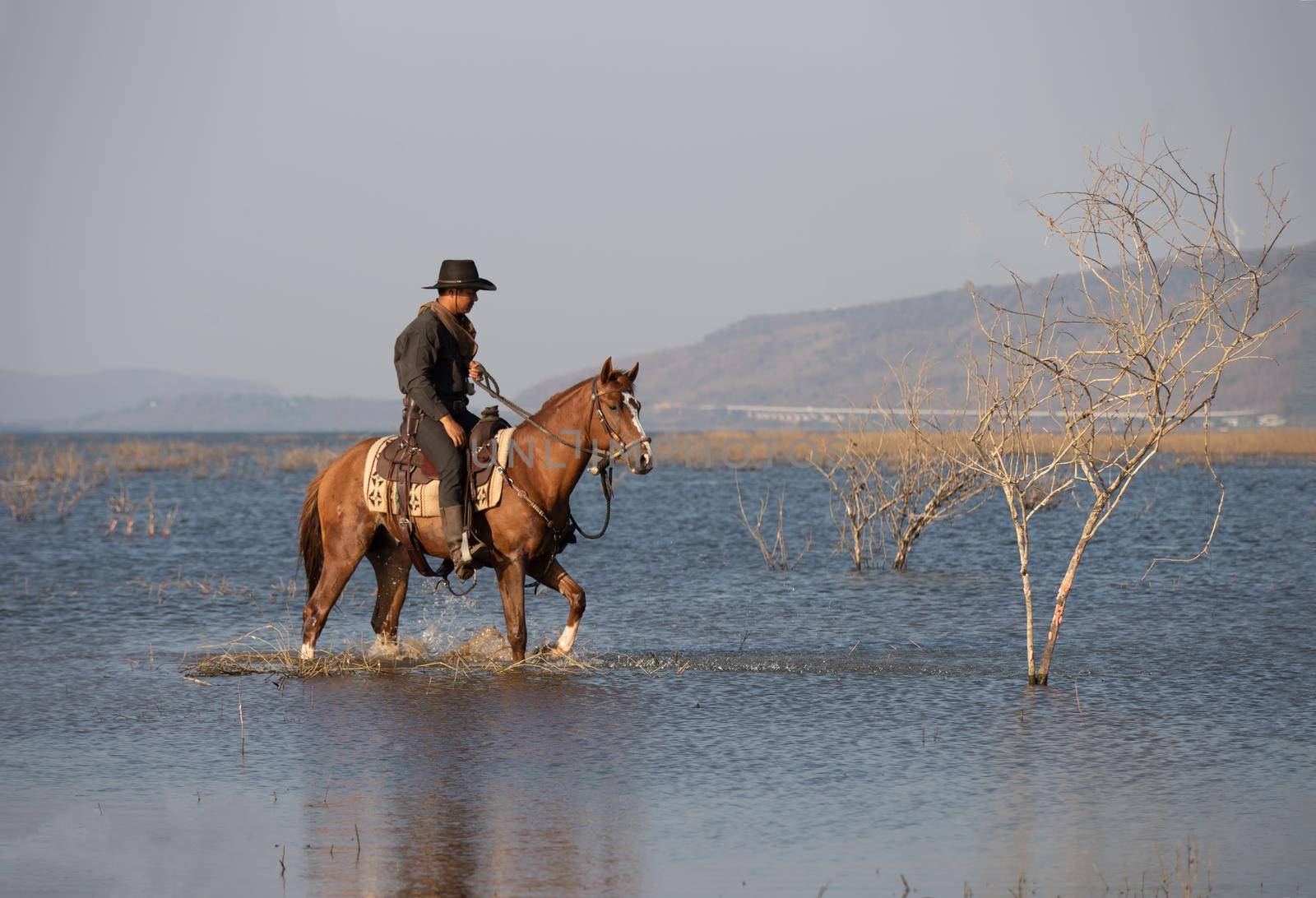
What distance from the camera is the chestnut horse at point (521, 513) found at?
9797mm

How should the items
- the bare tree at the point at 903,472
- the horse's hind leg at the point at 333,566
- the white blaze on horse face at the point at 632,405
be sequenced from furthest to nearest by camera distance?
the bare tree at the point at 903,472
the horse's hind leg at the point at 333,566
the white blaze on horse face at the point at 632,405

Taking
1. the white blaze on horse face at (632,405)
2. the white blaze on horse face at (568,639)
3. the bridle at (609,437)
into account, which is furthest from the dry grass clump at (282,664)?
the white blaze on horse face at (632,405)

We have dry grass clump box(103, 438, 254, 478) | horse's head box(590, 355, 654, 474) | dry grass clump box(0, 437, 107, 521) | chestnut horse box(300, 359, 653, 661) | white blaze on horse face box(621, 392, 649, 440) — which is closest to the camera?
horse's head box(590, 355, 654, 474)

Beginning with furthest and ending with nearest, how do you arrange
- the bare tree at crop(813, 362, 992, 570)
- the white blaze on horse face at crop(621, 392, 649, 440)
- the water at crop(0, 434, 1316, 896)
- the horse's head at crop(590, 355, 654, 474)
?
the bare tree at crop(813, 362, 992, 570) → the white blaze on horse face at crop(621, 392, 649, 440) → the horse's head at crop(590, 355, 654, 474) → the water at crop(0, 434, 1316, 896)

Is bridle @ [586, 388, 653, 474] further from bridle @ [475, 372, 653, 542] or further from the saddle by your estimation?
the saddle

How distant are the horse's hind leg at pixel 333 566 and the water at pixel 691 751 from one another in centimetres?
53

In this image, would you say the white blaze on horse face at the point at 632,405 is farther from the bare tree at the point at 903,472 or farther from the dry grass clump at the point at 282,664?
the bare tree at the point at 903,472

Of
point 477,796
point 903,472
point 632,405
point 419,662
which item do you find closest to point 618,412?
point 632,405

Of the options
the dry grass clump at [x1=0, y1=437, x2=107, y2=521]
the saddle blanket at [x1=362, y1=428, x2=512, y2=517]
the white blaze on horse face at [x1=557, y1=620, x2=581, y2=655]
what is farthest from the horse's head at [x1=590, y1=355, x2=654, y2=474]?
the dry grass clump at [x1=0, y1=437, x2=107, y2=521]

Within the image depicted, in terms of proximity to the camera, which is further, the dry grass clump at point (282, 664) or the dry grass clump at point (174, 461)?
the dry grass clump at point (174, 461)

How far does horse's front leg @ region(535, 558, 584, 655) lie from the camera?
10.1 meters

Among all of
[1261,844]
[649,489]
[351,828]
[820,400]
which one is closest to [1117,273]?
[1261,844]

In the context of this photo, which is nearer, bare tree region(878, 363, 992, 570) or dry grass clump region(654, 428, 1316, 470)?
bare tree region(878, 363, 992, 570)

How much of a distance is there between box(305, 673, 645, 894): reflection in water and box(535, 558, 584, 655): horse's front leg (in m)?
0.55
